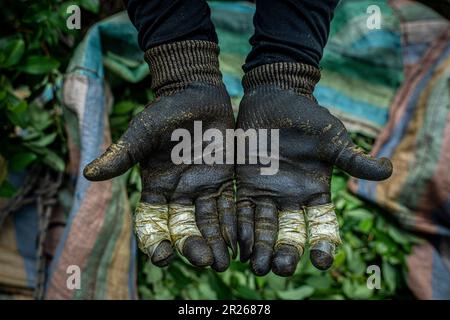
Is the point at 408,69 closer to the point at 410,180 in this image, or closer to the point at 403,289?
the point at 410,180

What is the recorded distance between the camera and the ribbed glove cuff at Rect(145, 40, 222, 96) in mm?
1005

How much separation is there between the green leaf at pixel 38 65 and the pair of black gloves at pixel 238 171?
24.1 inches

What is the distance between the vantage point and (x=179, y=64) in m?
1.01

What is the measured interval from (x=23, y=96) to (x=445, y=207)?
1.23 metres

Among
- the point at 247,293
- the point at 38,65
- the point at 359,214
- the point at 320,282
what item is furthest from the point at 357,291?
the point at 38,65

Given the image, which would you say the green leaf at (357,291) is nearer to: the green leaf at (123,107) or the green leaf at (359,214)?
the green leaf at (359,214)

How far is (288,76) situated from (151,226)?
1.09ft

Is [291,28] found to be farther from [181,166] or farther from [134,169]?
[134,169]

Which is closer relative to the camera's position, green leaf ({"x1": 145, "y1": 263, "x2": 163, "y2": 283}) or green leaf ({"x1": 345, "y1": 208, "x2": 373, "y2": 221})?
green leaf ({"x1": 145, "y1": 263, "x2": 163, "y2": 283})

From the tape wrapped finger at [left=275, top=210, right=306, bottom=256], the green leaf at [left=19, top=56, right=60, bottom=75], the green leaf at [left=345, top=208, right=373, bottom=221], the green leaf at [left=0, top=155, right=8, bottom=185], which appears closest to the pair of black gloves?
the tape wrapped finger at [left=275, top=210, right=306, bottom=256]

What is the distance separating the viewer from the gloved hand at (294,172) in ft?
3.13

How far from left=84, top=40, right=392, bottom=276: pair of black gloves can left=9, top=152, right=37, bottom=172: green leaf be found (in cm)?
66

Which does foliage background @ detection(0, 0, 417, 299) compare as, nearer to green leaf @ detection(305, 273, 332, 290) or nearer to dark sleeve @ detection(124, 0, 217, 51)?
green leaf @ detection(305, 273, 332, 290)

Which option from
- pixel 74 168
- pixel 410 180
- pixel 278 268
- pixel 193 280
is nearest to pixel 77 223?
pixel 74 168
